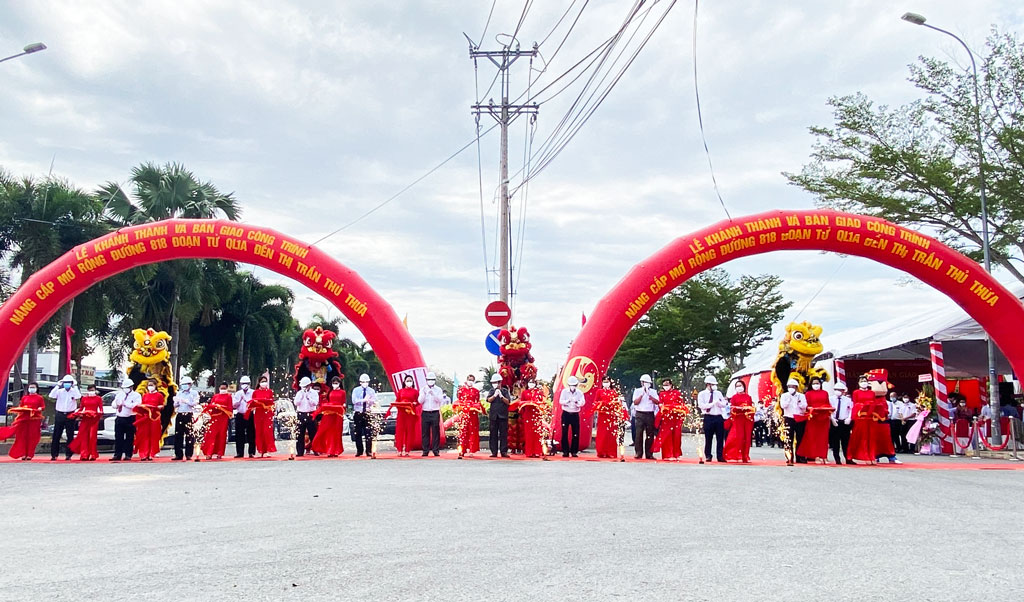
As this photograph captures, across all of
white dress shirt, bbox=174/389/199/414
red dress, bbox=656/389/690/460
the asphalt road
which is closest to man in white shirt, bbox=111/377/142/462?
white dress shirt, bbox=174/389/199/414

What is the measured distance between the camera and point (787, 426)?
14.1 metres

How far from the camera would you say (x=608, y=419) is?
14367 mm

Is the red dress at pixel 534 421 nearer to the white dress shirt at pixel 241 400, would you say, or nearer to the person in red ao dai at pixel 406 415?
the person in red ao dai at pixel 406 415

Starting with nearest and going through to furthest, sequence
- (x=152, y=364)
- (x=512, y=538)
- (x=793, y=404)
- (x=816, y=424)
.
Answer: (x=512, y=538)
(x=793, y=404)
(x=816, y=424)
(x=152, y=364)

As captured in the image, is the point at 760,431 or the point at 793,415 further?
the point at 760,431

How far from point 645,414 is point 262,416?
6.40 metres

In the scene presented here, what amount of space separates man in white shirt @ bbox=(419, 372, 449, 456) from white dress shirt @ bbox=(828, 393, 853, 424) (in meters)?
6.36

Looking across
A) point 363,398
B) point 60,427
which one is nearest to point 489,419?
point 363,398

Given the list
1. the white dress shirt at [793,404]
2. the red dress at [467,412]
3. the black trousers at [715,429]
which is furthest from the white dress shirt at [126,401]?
the white dress shirt at [793,404]

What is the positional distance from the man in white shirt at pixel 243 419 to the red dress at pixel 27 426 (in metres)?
3.24

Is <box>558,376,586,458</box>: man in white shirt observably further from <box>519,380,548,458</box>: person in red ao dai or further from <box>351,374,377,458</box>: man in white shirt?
<box>351,374,377,458</box>: man in white shirt

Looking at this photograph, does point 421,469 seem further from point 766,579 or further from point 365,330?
point 766,579

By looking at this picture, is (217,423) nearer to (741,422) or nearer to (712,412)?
(712,412)

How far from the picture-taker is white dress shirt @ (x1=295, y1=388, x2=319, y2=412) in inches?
584
